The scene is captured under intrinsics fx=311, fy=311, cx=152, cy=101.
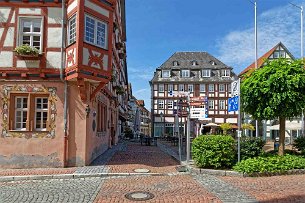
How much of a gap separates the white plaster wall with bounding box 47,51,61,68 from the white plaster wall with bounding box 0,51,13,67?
1538mm

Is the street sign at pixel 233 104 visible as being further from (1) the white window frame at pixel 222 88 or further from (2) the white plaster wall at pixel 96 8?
(1) the white window frame at pixel 222 88

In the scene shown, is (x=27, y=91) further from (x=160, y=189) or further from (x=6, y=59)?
(x=160, y=189)

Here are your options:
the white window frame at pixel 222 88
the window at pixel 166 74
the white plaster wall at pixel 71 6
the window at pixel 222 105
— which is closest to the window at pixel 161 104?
the window at pixel 166 74

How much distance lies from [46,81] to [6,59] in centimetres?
188

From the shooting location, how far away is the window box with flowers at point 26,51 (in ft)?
41.3

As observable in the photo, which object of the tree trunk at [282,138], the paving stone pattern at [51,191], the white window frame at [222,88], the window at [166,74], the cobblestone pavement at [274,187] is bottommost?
the paving stone pattern at [51,191]

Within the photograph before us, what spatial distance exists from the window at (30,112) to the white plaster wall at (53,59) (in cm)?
135

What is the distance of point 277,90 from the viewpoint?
40.3ft

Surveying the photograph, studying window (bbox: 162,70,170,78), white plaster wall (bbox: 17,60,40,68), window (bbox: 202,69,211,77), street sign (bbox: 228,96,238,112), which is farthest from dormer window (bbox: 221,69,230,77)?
white plaster wall (bbox: 17,60,40,68)

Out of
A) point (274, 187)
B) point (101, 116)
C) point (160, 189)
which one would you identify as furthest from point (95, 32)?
point (274, 187)

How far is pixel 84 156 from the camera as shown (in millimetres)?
13055

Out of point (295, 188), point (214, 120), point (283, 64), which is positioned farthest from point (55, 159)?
point (214, 120)

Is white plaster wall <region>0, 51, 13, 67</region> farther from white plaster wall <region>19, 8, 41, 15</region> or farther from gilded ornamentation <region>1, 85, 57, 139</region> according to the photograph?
white plaster wall <region>19, 8, 41, 15</region>

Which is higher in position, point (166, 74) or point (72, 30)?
point (166, 74)
